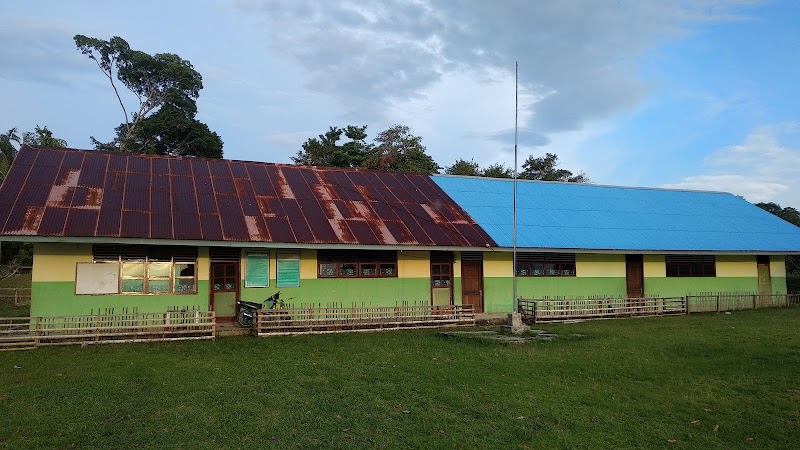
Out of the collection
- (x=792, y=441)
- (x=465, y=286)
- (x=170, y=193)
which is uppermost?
(x=170, y=193)

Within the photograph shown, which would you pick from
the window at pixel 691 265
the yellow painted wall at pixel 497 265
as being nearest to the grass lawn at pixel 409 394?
the yellow painted wall at pixel 497 265

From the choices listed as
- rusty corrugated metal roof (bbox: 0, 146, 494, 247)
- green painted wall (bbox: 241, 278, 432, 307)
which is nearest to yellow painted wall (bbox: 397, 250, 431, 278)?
green painted wall (bbox: 241, 278, 432, 307)

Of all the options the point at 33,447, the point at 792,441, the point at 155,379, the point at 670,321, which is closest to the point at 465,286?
the point at 670,321

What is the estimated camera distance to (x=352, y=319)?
17438 millimetres

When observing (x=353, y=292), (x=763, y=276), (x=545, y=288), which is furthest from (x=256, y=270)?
(x=763, y=276)

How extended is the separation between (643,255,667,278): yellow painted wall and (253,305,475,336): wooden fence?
9.24 metres

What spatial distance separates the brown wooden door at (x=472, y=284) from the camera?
70.2 ft

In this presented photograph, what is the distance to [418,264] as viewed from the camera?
20562 mm

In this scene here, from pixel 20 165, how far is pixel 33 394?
466 inches

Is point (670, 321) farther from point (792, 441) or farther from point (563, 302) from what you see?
point (792, 441)

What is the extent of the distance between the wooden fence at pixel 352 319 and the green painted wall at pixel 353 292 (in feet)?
2.00

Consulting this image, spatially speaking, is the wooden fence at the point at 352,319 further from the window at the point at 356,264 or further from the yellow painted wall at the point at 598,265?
the yellow painted wall at the point at 598,265

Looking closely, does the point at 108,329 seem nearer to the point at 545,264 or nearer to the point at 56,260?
the point at 56,260

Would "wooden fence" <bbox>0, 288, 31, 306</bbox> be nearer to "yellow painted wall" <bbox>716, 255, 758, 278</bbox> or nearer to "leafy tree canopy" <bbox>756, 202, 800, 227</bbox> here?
"yellow painted wall" <bbox>716, 255, 758, 278</bbox>
